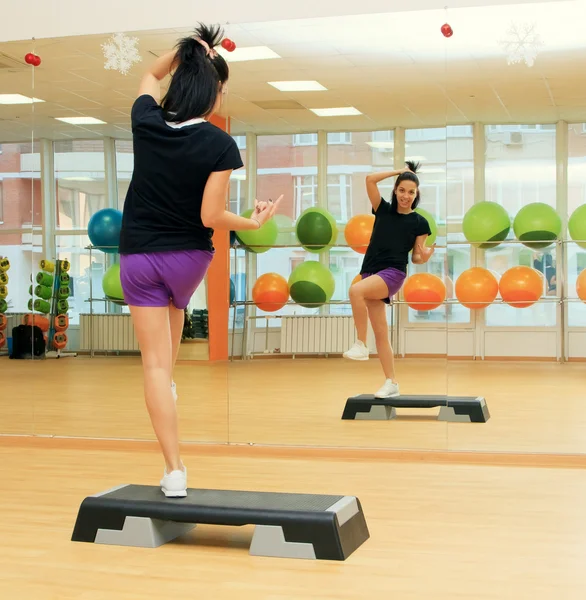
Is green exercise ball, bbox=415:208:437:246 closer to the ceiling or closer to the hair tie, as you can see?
the ceiling

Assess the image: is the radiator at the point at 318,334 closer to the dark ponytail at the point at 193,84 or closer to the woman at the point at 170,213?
the woman at the point at 170,213

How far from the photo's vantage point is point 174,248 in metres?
2.79

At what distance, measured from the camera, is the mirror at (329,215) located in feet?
13.9

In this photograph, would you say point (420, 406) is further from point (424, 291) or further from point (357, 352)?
point (424, 291)

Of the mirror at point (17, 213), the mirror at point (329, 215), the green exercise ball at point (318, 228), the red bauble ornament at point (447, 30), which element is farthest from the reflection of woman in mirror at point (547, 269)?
the mirror at point (17, 213)

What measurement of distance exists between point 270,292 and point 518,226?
3.99ft

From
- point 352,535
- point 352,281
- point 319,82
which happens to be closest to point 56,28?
point 319,82

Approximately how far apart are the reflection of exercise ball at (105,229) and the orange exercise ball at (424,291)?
1.50 m

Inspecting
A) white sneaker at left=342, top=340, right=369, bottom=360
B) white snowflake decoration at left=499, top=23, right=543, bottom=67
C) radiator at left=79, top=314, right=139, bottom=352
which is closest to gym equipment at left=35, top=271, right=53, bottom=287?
radiator at left=79, top=314, right=139, bottom=352

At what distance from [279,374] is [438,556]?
195 cm

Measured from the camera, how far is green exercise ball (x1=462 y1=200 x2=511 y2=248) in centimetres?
412

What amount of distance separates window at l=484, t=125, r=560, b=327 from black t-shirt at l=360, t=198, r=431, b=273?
356 millimetres

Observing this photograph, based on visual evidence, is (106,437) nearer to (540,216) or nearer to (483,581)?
(540,216)

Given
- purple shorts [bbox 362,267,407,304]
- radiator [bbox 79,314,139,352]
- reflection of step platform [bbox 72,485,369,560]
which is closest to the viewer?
reflection of step platform [bbox 72,485,369,560]
